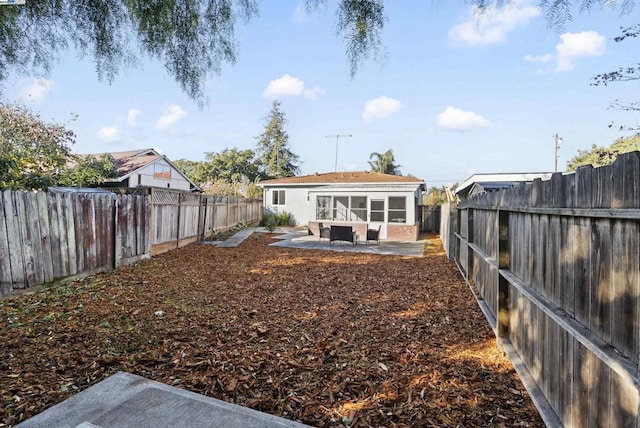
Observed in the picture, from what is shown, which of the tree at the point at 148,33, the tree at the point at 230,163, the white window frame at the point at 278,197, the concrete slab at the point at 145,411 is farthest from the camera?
the tree at the point at 230,163

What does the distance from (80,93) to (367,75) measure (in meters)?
2.41

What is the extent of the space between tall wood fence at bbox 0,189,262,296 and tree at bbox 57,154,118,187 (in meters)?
6.12

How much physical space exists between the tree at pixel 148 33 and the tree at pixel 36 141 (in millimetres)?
9852

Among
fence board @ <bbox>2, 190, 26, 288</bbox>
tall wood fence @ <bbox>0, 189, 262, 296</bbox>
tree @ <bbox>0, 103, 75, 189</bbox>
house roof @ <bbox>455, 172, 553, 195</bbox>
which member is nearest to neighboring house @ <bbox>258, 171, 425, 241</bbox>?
house roof @ <bbox>455, 172, 553, 195</bbox>

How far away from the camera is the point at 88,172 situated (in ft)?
54.3

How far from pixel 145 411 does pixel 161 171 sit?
28.0 m

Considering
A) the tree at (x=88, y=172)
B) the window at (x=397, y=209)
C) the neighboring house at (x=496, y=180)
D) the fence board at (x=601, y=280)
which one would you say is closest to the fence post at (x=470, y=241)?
the fence board at (x=601, y=280)

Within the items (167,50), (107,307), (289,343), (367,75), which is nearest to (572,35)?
(367,75)

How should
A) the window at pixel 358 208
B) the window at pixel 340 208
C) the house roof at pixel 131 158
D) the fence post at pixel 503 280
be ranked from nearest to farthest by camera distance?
1. the fence post at pixel 503 280
2. the window at pixel 358 208
3. the window at pixel 340 208
4. the house roof at pixel 131 158

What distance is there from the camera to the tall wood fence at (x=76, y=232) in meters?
5.05

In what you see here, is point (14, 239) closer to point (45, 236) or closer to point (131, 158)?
point (45, 236)

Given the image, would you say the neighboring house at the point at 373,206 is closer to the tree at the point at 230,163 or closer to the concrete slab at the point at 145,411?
the concrete slab at the point at 145,411

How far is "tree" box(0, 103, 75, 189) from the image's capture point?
11.7 metres

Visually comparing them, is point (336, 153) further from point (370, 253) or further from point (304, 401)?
point (304, 401)
